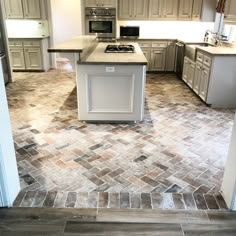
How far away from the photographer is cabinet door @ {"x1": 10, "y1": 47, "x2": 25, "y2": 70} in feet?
20.8

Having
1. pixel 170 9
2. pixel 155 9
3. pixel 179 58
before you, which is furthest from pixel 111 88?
pixel 170 9

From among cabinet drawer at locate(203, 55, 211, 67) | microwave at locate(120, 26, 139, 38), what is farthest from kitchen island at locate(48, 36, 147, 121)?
microwave at locate(120, 26, 139, 38)

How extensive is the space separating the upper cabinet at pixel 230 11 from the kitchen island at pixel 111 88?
214cm

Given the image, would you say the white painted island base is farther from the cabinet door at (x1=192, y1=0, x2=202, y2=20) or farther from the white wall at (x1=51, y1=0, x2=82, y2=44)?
the white wall at (x1=51, y1=0, x2=82, y2=44)

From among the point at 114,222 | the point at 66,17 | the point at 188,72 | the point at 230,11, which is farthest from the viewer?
the point at 66,17

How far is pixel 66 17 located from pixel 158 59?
12.2 feet

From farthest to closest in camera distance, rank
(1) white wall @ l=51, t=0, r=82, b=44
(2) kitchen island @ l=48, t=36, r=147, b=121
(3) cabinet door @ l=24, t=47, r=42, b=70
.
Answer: (1) white wall @ l=51, t=0, r=82, b=44, (3) cabinet door @ l=24, t=47, r=42, b=70, (2) kitchen island @ l=48, t=36, r=147, b=121

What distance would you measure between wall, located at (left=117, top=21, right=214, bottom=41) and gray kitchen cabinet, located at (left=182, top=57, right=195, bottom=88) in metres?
1.74

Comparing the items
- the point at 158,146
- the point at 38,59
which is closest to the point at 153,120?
the point at 158,146

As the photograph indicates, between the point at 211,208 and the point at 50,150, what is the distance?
1.72m

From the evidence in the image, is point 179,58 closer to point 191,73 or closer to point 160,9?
point 191,73

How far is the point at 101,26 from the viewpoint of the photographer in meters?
Result: 6.26

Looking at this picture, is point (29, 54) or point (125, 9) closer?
point (125, 9)

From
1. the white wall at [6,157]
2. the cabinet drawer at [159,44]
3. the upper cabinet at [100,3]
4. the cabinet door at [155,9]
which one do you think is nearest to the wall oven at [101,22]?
the upper cabinet at [100,3]
